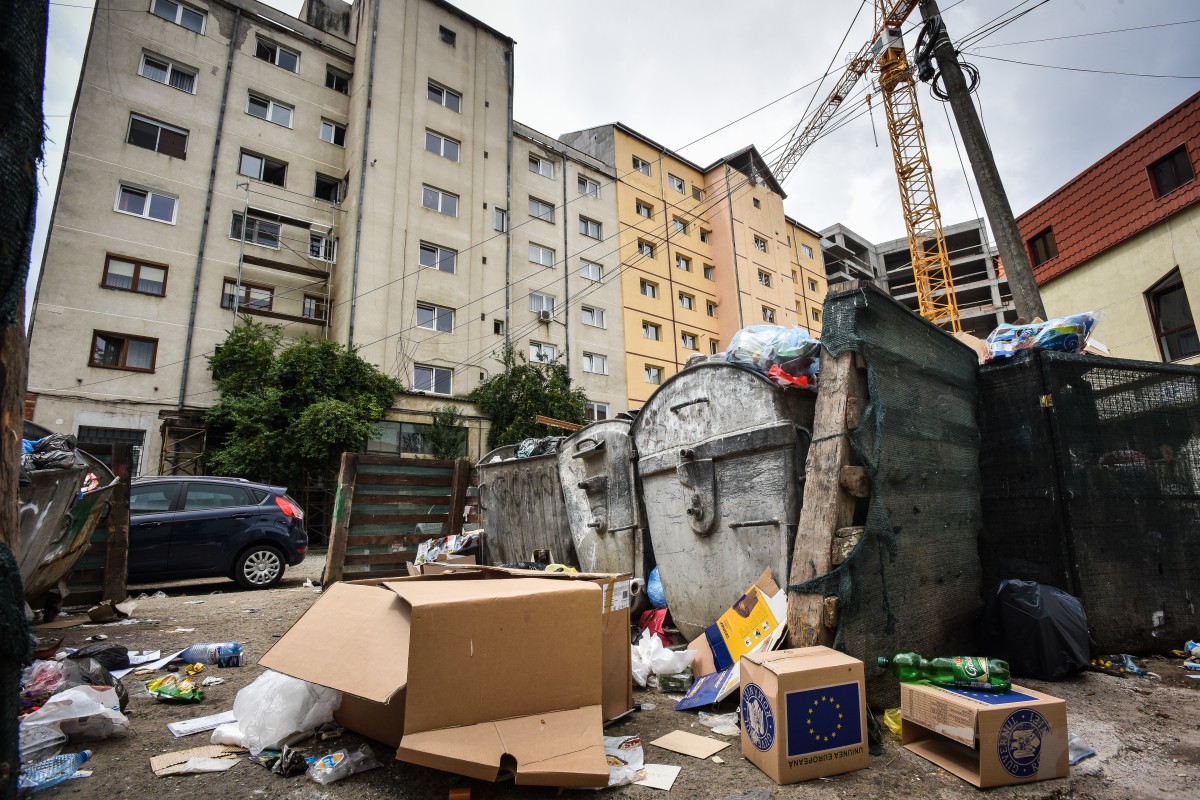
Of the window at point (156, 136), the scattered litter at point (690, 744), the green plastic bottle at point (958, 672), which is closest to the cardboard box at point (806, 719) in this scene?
the scattered litter at point (690, 744)

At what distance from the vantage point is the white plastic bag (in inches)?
93.7

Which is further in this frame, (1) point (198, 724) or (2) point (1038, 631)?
(2) point (1038, 631)

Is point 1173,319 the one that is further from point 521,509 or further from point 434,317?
point 434,317

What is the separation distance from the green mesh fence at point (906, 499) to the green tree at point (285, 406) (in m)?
13.3

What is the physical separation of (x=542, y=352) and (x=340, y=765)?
17.9m

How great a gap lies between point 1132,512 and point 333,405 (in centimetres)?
1436

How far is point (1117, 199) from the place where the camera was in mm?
11750

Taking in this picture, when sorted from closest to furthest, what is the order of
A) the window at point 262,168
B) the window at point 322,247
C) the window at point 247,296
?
the window at point 247,296 → the window at point 262,168 → the window at point 322,247

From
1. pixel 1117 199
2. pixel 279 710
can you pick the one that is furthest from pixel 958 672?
pixel 1117 199

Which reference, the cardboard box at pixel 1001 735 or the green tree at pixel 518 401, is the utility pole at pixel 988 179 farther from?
the green tree at pixel 518 401

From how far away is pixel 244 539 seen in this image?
692 centimetres

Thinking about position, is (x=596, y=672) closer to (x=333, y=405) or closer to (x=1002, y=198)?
(x=1002, y=198)

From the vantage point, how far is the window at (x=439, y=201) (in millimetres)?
18234

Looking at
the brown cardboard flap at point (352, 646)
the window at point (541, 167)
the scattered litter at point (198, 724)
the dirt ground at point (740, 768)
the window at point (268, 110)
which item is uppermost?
the window at point (541, 167)
